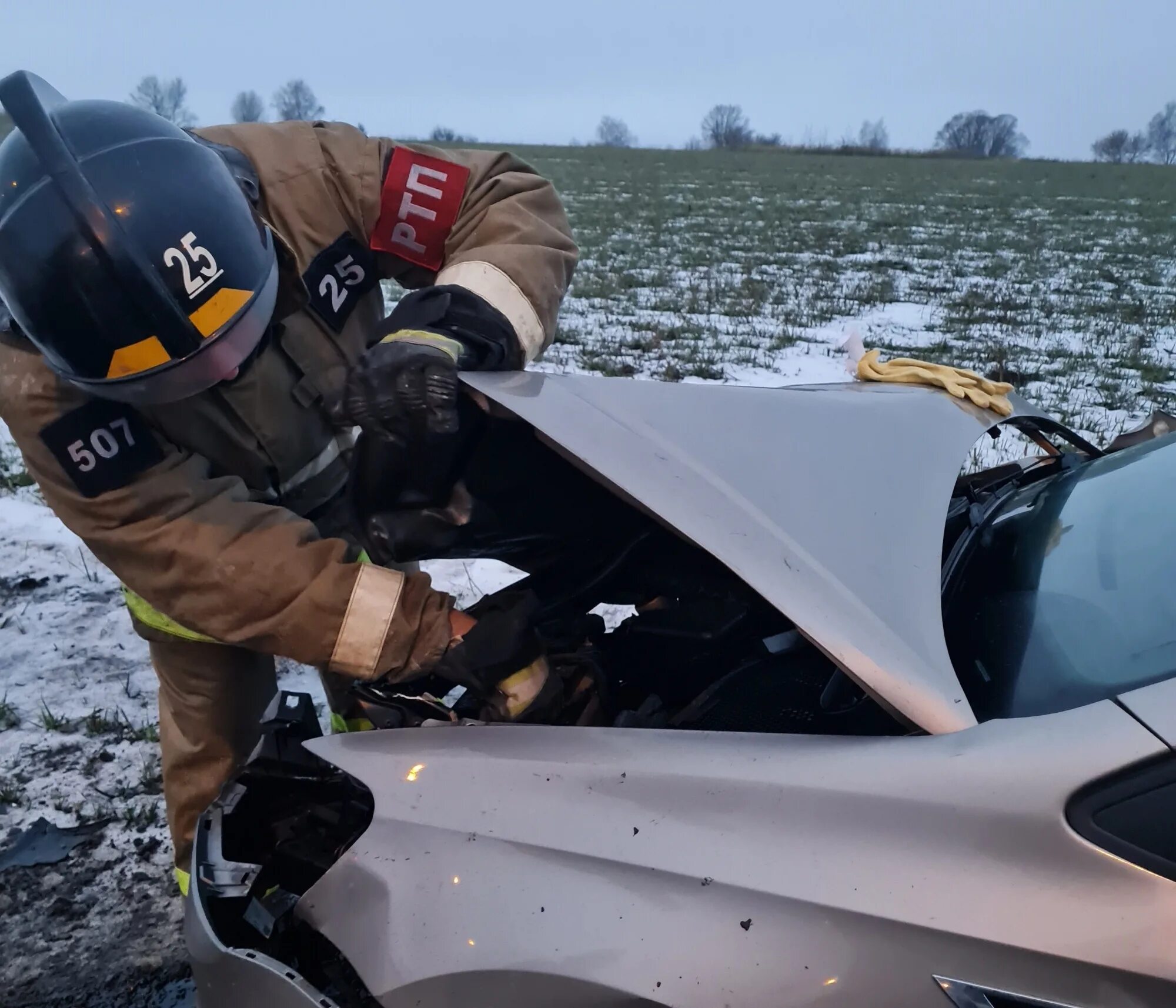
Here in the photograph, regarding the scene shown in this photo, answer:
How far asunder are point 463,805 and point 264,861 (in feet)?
1.60

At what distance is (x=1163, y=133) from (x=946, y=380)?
250 feet

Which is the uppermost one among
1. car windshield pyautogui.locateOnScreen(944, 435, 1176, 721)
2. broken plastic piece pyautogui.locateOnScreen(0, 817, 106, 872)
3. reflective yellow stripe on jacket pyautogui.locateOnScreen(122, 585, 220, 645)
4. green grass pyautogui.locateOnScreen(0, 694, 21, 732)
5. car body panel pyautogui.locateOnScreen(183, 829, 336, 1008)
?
car windshield pyautogui.locateOnScreen(944, 435, 1176, 721)

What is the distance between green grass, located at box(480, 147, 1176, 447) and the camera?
5.62 m

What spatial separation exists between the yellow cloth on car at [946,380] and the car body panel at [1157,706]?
0.93m

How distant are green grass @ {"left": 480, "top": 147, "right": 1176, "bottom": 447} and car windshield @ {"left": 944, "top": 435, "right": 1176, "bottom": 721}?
321 centimetres

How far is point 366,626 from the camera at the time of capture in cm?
153

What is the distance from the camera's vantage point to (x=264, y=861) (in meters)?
1.48

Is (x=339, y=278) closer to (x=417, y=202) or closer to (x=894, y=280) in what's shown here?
(x=417, y=202)

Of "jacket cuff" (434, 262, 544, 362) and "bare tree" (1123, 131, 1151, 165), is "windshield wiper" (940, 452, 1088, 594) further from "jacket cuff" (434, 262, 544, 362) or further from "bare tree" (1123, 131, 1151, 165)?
"bare tree" (1123, 131, 1151, 165)

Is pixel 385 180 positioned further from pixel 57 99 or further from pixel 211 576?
pixel 211 576

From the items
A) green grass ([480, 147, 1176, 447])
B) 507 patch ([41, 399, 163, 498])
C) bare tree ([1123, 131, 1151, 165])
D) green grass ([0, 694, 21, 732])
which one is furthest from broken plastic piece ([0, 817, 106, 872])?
bare tree ([1123, 131, 1151, 165])

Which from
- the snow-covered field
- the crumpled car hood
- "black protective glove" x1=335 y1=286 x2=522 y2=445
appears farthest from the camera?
the snow-covered field

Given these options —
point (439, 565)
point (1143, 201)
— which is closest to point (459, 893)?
point (439, 565)

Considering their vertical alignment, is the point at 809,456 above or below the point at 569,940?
above
